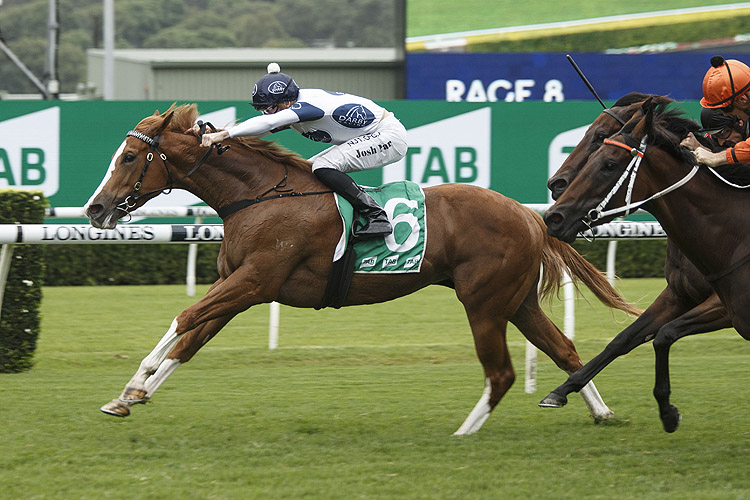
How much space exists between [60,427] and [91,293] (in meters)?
5.69

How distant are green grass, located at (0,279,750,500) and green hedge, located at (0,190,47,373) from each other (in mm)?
163

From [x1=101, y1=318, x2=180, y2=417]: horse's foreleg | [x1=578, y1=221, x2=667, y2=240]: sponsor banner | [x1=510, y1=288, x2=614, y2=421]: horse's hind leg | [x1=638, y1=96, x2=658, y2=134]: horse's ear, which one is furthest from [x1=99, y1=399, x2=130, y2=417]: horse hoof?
[x1=578, y1=221, x2=667, y2=240]: sponsor banner

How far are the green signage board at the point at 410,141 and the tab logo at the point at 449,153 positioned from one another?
0.4 inches

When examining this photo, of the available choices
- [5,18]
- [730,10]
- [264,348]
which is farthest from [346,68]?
[5,18]

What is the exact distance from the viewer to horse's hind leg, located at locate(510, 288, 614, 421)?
5352mm

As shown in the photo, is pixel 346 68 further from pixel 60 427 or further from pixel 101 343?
pixel 60 427

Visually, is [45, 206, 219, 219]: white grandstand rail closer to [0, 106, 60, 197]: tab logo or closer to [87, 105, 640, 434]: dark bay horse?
[0, 106, 60, 197]: tab logo

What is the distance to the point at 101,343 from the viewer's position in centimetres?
792

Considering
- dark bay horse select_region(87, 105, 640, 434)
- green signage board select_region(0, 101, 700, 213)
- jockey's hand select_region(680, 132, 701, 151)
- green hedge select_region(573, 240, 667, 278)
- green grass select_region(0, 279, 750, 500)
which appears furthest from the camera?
green hedge select_region(573, 240, 667, 278)

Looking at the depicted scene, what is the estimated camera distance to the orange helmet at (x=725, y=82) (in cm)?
473

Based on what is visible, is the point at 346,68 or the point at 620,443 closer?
the point at 620,443

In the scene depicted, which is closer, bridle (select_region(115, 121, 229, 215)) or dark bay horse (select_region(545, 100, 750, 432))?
dark bay horse (select_region(545, 100, 750, 432))

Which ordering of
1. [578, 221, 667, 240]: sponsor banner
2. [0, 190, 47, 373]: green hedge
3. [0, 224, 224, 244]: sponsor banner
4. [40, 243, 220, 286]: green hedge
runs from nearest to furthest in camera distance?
[0, 224, 224, 244]: sponsor banner < [0, 190, 47, 373]: green hedge < [578, 221, 667, 240]: sponsor banner < [40, 243, 220, 286]: green hedge

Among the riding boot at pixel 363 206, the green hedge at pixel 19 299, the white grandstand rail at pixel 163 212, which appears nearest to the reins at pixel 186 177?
the riding boot at pixel 363 206
